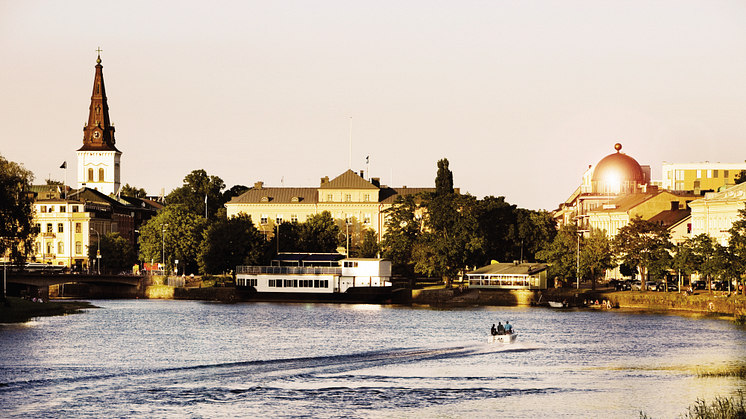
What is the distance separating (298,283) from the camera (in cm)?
18012

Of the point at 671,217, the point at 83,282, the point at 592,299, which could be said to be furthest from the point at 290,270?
the point at 671,217

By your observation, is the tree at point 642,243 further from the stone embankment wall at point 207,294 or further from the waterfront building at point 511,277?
the stone embankment wall at point 207,294

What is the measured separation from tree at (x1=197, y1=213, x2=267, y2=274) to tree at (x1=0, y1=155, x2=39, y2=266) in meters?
69.1

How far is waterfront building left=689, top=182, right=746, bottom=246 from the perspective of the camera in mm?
151775

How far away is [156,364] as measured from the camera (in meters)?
79.9

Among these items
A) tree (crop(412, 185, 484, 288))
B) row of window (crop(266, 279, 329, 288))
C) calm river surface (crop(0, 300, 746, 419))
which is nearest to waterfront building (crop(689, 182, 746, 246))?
calm river surface (crop(0, 300, 746, 419))

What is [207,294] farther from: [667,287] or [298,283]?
[667,287]

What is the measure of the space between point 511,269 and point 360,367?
102424 mm

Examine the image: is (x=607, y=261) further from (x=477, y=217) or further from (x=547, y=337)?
(x=547, y=337)

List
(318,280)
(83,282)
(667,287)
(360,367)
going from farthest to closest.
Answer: (83,282) → (318,280) → (667,287) → (360,367)

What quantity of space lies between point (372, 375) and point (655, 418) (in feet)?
71.4

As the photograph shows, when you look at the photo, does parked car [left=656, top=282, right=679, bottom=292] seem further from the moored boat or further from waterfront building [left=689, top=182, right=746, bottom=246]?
the moored boat

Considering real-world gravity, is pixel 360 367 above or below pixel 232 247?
below

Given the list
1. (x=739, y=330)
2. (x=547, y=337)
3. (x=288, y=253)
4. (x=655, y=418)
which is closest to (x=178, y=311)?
(x=288, y=253)
